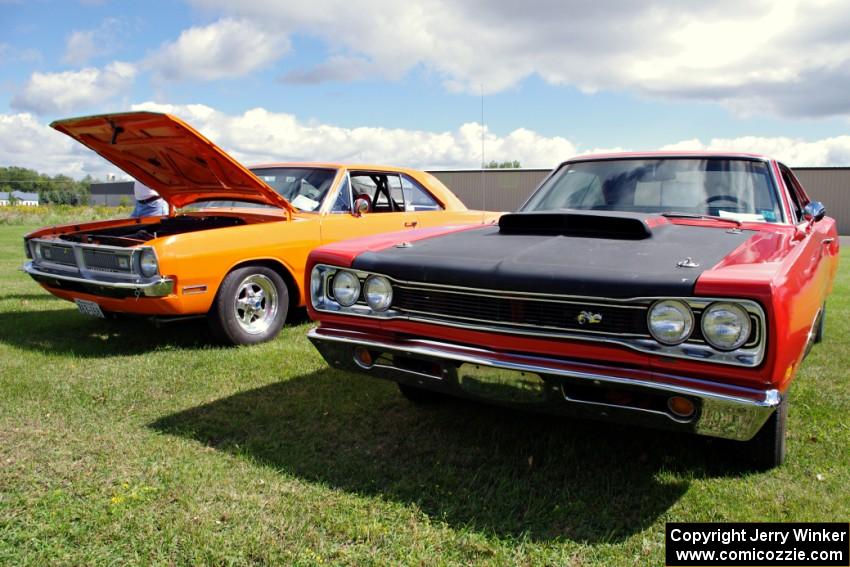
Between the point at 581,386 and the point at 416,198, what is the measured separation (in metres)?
4.57

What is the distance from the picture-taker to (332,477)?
2.82 m

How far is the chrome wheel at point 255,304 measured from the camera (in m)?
5.13

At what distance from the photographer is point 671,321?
229 cm

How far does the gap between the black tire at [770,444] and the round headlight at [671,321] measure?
0.77 metres

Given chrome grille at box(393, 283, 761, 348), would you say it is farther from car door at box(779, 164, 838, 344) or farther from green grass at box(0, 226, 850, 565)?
green grass at box(0, 226, 850, 565)

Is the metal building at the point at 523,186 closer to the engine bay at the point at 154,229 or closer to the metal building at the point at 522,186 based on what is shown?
the metal building at the point at 522,186

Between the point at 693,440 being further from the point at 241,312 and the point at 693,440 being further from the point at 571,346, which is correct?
the point at 241,312

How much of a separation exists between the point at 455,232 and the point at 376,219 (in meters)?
2.59

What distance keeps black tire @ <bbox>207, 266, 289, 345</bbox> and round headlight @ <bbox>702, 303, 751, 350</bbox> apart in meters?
3.72

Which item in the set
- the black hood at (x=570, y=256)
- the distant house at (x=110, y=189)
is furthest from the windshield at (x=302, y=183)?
the distant house at (x=110, y=189)

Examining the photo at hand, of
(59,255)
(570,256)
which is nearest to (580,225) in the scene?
(570,256)

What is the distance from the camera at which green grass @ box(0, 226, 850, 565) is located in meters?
2.30

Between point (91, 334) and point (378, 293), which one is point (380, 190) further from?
point (378, 293)

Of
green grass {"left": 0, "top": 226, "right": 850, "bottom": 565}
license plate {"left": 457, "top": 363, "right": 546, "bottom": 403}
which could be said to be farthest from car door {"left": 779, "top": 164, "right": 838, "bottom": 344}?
license plate {"left": 457, "top": 363, "right": 546, "bottom": 403}
